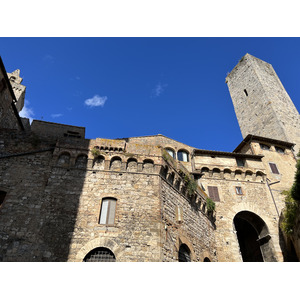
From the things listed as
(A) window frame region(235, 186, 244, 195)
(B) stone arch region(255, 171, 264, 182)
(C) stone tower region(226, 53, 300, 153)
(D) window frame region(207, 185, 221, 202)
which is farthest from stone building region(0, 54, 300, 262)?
(C) stone tower region(226, 53, 300, 153)

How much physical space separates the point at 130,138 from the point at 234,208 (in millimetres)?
10732

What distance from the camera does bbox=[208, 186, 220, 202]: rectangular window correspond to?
18.6 metres

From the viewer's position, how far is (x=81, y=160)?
1173 cm

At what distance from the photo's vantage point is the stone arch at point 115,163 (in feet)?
38.7

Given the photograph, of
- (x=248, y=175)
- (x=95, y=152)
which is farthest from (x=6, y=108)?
(x=248, y=175)

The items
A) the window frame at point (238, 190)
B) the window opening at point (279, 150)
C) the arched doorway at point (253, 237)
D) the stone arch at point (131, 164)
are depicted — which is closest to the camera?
the stone arch at point (131, 164)

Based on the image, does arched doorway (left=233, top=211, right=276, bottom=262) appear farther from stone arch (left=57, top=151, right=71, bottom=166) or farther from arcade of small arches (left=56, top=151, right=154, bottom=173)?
stone arch (left=57, top=151, right=71, bottom=166)

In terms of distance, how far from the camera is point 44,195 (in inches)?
409

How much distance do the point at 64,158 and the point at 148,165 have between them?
4.19 meters

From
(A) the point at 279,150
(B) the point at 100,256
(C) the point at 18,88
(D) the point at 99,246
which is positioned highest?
(C) the point at 18,88

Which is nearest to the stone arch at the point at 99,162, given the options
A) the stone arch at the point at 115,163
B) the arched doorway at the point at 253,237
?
the stone arch at the point at 115,163

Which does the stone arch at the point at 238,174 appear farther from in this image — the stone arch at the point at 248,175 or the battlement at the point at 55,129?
the battlement at the point at 55,129

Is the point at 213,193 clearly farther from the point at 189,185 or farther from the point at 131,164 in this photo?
the point at 131,164

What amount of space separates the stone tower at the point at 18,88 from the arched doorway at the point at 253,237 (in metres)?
36.7
